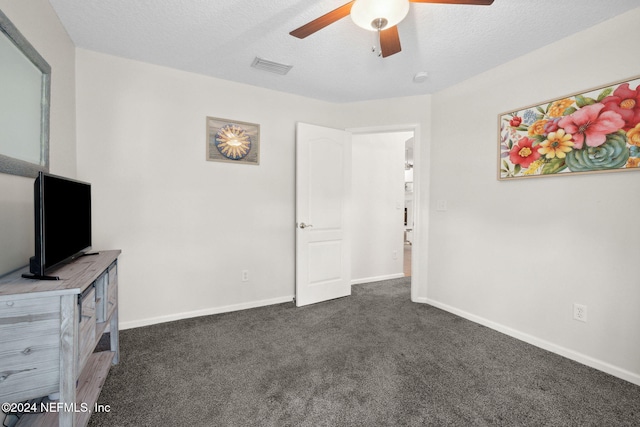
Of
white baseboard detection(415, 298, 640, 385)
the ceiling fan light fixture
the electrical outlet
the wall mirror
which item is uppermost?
the ceiling fan light fixture

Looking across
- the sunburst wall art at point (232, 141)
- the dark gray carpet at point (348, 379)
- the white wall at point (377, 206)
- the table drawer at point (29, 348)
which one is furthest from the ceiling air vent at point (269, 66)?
the dark gray carpet at point (348, 379)

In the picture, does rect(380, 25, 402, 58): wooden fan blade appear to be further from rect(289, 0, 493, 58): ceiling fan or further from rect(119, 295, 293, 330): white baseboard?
rect(119, 295, 293, 330): white baseboard

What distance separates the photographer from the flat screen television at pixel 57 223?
3.81 feet

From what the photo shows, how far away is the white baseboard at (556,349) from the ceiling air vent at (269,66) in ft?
9.66

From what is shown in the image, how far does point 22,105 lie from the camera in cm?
147

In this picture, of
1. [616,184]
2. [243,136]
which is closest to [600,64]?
[616,184]

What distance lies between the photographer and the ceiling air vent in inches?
101

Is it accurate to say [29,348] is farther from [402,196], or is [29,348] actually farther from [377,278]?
[402,196]

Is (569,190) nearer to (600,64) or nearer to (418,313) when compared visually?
(600,64)

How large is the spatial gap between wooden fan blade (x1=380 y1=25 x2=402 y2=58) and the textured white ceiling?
0.95 ft

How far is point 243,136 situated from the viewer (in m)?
3.02

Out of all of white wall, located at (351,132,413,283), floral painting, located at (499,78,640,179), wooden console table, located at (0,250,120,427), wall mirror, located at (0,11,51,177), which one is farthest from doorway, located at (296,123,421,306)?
wooden console table, located at (0,250,120,427)

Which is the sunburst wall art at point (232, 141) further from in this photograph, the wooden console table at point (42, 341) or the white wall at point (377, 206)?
the wooden console table at point (42, 341)

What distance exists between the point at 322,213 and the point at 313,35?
1800 mm
